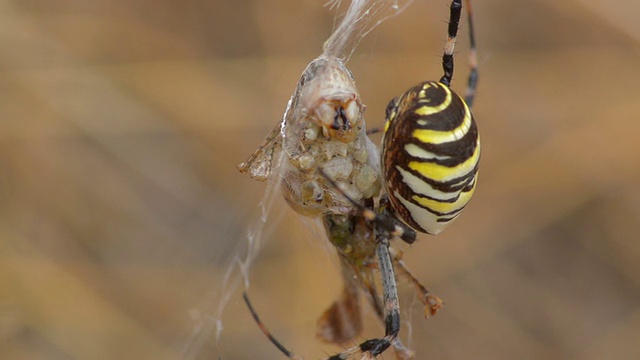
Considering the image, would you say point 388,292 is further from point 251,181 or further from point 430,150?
point 251,181

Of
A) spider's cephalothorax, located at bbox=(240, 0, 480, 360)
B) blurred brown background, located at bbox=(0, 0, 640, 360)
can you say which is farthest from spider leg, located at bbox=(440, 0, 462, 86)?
blurred brown background, located at bbox=(0, 0, 640, 360)

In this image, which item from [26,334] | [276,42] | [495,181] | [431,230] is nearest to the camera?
[431,230]

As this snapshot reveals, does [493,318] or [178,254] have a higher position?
[178,254]

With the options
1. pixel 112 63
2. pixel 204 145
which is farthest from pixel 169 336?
pixel 112 63

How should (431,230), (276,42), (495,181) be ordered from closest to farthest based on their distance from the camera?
(431,230)
(276,42)
(495,181)

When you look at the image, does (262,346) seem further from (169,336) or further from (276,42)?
(276,42)

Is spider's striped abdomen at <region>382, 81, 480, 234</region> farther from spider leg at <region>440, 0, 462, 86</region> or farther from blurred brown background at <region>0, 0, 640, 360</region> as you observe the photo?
blurred brown background at <region>0, 0, 640, 360</region>

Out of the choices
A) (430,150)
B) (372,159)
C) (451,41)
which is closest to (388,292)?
(372,159)

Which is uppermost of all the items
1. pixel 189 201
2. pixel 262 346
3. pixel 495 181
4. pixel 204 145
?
pixel 204 145
